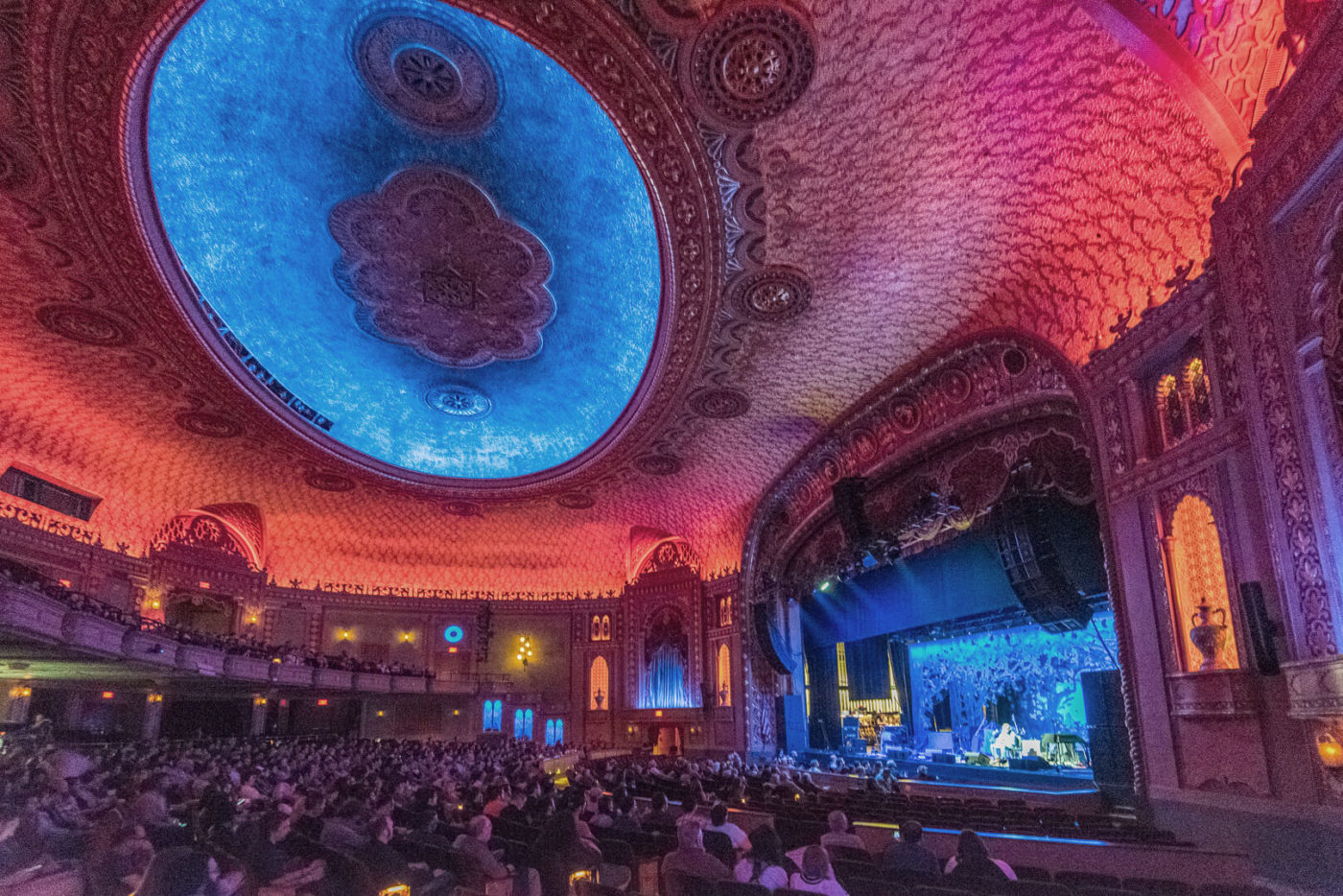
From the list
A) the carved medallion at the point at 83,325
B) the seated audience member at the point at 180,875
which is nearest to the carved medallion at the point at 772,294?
the seated audience member at the point at 180,875

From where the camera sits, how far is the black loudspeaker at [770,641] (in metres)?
25.4

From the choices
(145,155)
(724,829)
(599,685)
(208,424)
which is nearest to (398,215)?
(145,155)

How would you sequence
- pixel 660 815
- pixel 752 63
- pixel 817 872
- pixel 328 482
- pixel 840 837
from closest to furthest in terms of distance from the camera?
pixel 817 872, pixel 840 837, pixel 660 815, pixel 752 63, pixel 328 482

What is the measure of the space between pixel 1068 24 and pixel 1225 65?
179 cm

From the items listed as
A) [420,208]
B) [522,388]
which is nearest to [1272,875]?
[420,208]

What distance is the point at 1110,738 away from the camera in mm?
13250

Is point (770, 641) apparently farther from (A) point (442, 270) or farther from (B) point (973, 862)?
(B) point (973, 862)

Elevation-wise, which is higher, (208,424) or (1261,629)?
(208,424)

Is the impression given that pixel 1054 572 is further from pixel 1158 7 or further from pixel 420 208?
pixel 420 208

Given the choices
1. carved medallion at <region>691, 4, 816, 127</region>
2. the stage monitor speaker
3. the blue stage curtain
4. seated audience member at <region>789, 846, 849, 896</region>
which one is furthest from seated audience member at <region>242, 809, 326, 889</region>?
the blue stage curtain

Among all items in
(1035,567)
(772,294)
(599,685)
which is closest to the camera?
(1035,567)

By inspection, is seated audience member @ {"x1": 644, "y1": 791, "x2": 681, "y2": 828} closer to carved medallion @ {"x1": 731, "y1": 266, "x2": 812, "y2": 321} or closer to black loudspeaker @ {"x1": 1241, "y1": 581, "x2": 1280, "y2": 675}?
black loudspeaker @ {"x1": 1241, "y1": 581, "x2": 1280, "y2": 675}

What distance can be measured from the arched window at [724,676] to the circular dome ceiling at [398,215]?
10.4 m

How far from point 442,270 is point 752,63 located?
10529 mm
